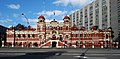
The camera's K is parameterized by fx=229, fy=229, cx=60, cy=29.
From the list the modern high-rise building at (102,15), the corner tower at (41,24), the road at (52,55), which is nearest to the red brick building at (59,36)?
the corner tower at (41,24)

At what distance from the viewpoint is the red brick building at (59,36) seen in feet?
297

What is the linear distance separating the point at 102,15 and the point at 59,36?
62.4 m

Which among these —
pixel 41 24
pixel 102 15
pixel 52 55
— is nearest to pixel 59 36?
pixel 41 24

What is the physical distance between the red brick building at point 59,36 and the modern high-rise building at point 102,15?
29377mm

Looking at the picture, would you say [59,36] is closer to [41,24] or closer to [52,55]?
[41,24]

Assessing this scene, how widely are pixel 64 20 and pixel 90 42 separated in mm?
13562

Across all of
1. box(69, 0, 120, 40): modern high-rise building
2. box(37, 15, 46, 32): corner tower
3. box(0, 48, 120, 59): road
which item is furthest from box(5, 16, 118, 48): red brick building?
box(0, 48, 120, 59): road

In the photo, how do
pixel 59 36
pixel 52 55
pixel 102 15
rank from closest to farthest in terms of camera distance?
pixel 52 55 < pixel 59 36 < pixel 102 15

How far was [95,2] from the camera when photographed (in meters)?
156

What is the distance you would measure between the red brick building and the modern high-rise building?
96.4 feet

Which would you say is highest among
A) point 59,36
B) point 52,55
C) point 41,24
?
point 41,24

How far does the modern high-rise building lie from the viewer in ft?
429

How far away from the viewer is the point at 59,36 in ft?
295

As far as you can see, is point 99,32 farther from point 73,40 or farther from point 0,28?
point 0,28
